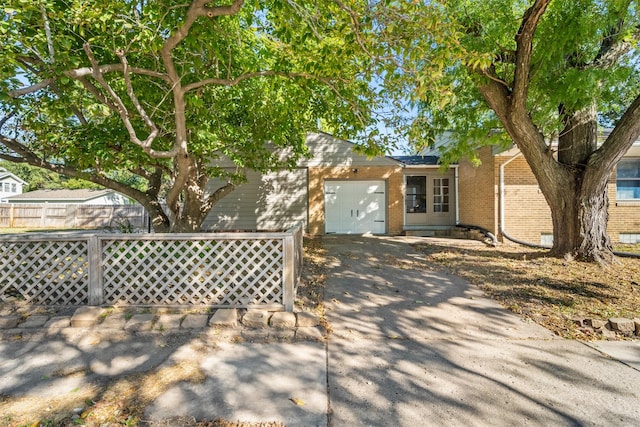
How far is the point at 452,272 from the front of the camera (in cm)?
667

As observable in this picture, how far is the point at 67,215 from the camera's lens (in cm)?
2355

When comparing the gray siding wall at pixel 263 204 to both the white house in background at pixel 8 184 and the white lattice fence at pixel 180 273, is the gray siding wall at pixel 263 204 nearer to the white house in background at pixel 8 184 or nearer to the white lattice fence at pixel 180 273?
the white lattice fence at pixel 180 273

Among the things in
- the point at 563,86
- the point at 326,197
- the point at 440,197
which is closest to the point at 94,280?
the point at 563,86

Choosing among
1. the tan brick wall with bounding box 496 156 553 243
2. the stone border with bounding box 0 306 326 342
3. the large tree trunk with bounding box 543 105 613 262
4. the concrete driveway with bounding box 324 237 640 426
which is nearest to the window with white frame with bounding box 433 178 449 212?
the tan brick wall with bounding box 496 156 553 243

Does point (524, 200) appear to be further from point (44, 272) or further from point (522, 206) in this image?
point (44, 272)

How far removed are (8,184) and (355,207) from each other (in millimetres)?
41352

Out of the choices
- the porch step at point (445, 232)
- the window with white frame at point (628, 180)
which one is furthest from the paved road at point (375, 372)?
the window with white frame at point (628, 180)

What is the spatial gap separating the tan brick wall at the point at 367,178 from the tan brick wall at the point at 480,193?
2452 millimetres

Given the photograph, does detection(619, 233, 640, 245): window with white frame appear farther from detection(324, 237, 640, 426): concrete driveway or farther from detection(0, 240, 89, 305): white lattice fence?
detection(0, 240, 89, 305): white lattice fence

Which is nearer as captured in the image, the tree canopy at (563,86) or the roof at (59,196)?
the tree canopy at (563,86)

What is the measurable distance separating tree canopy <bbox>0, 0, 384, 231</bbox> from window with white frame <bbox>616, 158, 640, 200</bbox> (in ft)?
35.0

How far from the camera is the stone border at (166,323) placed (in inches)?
149

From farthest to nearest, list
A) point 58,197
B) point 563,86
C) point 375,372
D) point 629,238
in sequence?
point 58,197 < point 629,238 < point 563,86 < point 375,372

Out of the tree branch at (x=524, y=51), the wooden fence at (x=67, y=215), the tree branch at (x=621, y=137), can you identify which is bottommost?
the wooden fence at (x=67, y=215)
